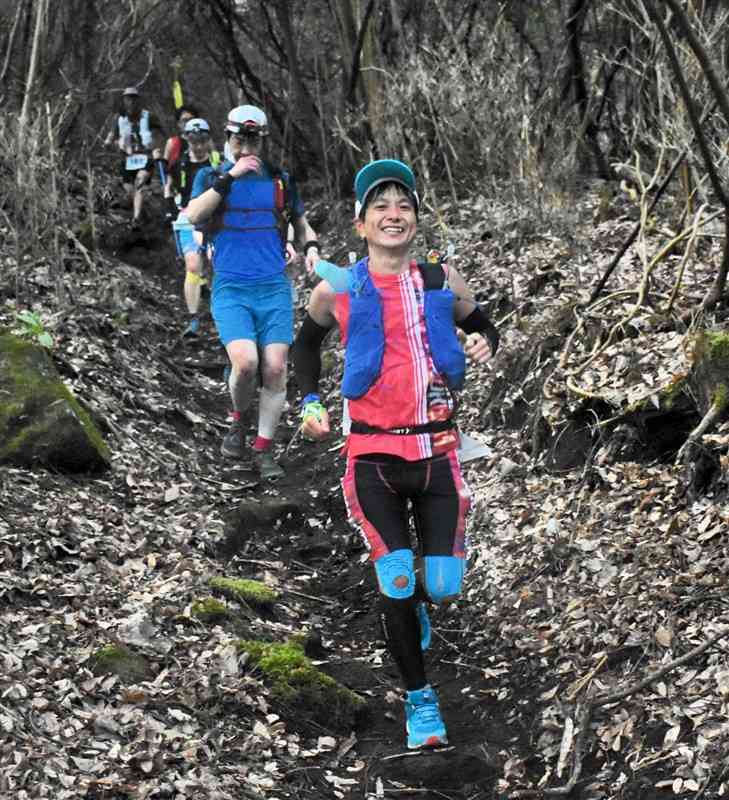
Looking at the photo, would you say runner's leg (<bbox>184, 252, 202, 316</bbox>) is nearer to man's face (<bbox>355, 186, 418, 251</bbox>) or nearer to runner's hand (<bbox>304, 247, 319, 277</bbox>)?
runner's hand (<bbox>304, 247, 319, 277</bbox>)

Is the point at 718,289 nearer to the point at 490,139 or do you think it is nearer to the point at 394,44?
the point at 490,139

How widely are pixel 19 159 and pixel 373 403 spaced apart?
594 cm

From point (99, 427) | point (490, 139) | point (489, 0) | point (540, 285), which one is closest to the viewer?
point (99, 427)

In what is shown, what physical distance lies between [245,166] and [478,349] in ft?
11.4

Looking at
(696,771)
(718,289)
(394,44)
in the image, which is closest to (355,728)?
(696,771)

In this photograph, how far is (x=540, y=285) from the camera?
28.3ft

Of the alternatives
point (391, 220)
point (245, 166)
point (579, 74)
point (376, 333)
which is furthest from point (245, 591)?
point (579, 74)

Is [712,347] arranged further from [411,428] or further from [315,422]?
[315,422]

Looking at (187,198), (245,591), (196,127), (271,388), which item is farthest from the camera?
(187,198)

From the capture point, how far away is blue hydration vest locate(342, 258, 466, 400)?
15.1 ft

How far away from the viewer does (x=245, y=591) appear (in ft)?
18.6

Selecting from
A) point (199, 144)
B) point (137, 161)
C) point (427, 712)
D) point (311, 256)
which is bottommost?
point (427, 712)

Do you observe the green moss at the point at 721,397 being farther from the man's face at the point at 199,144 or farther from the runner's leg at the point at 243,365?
the man's face at the point at 199,144

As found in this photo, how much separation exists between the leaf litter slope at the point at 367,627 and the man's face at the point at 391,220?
1.70m
